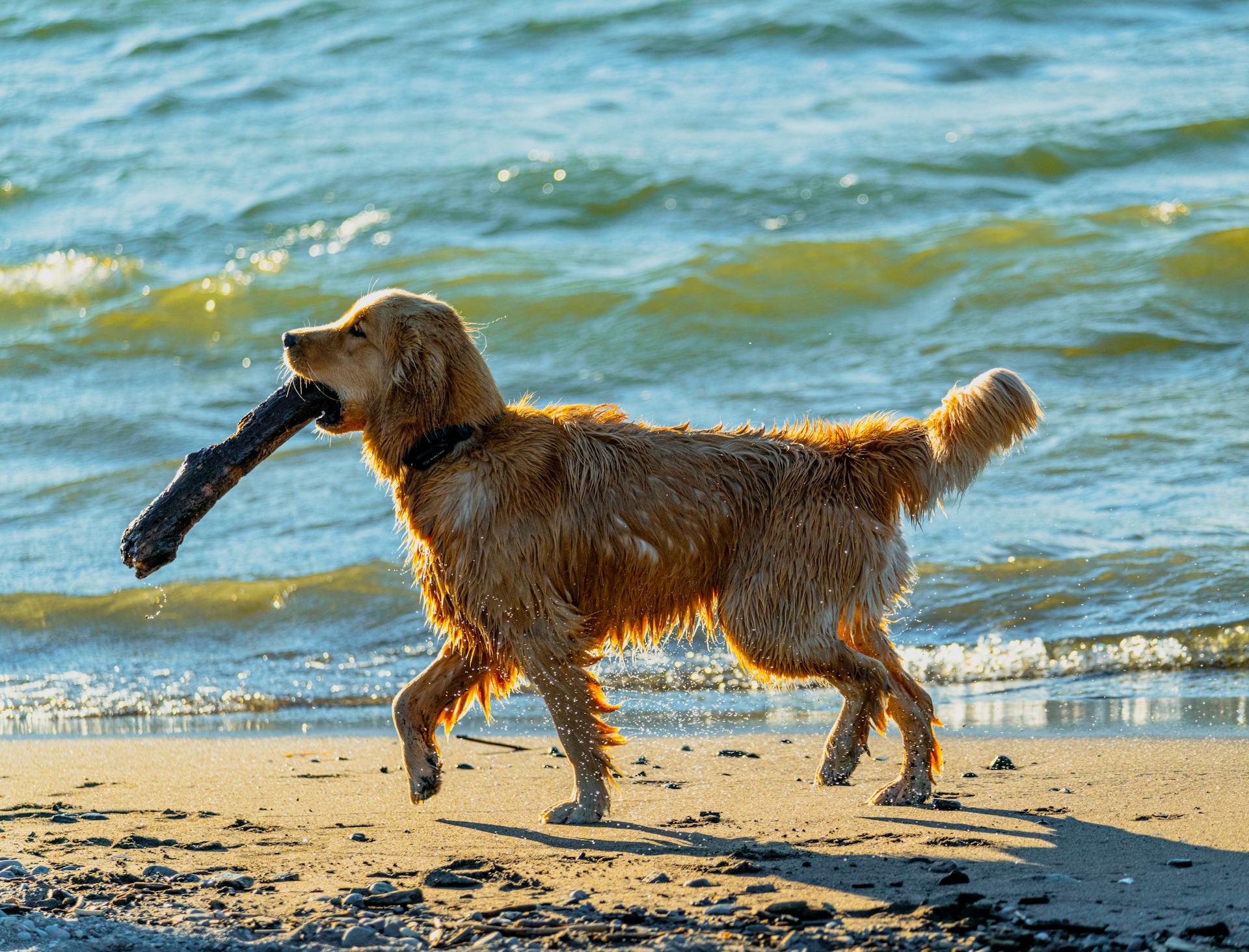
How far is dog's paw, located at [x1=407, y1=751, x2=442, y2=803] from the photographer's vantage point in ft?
17.0

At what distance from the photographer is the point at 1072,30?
72.3 feet

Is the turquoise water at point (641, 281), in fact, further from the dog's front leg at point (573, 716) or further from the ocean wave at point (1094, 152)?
the dog's front leg at point (573, 716)

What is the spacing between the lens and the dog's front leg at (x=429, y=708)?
520cm

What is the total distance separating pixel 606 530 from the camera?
17.2 feet

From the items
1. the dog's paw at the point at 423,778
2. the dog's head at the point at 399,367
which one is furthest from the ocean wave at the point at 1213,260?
the dog's paw at the point at 423,778

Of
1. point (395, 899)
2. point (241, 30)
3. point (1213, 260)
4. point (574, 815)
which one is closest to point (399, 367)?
point (574, 815)

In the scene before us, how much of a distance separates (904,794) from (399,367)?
2383mm

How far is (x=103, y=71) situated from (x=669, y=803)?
2111 cm

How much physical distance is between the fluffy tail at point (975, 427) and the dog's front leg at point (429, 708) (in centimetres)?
180

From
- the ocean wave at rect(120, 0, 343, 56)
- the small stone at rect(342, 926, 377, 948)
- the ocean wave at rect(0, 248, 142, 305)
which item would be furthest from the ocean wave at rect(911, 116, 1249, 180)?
the small stone at rect(342, 926, 377, 948)

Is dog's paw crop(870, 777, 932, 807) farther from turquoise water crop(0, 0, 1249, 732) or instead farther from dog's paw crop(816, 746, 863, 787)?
turquoise water crop(0, 0, 1249, 732)

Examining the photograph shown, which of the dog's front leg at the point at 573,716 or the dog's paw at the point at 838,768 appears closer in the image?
the dog's front leg at the point at 573,716

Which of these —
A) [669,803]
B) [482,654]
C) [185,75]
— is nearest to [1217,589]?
[669,803]

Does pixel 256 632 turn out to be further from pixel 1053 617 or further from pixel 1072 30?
pixel 1072 30
